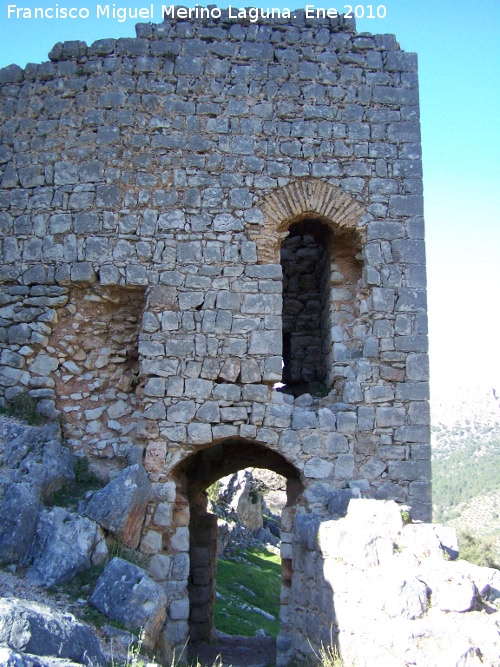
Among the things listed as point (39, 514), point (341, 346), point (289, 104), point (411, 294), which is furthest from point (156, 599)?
point (289, 104)

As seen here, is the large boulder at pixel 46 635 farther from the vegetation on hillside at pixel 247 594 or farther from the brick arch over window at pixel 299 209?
the vegetation on hillside at pixel 247 594

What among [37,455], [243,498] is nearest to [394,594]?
[37,455]

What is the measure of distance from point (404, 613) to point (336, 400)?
3277 millimetres

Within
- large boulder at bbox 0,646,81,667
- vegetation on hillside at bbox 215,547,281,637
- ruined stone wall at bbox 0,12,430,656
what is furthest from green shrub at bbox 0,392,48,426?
vegetation on hillside at bbox 215,547,281,637

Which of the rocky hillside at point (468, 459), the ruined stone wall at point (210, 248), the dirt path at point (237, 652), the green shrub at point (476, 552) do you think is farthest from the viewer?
the rocky hillside at point (468, 459)

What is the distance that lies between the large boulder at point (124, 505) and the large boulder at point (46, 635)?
7.27 ft

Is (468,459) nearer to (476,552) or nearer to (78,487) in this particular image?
(476,552)

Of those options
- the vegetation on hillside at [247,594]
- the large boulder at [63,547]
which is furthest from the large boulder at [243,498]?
the large boulder at [63,547]

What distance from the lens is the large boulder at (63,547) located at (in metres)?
6.20

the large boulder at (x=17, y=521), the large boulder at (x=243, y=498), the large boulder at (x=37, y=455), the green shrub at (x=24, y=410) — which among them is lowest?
the large boulder at (x=243, y=498)

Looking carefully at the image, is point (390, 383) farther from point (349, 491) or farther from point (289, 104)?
point (289, 104)

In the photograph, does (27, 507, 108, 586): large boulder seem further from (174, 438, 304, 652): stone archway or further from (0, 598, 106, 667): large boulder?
(174, 438, 304, 652): stone archway

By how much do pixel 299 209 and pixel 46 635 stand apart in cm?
551

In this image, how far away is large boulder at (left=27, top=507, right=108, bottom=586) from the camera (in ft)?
20.4
